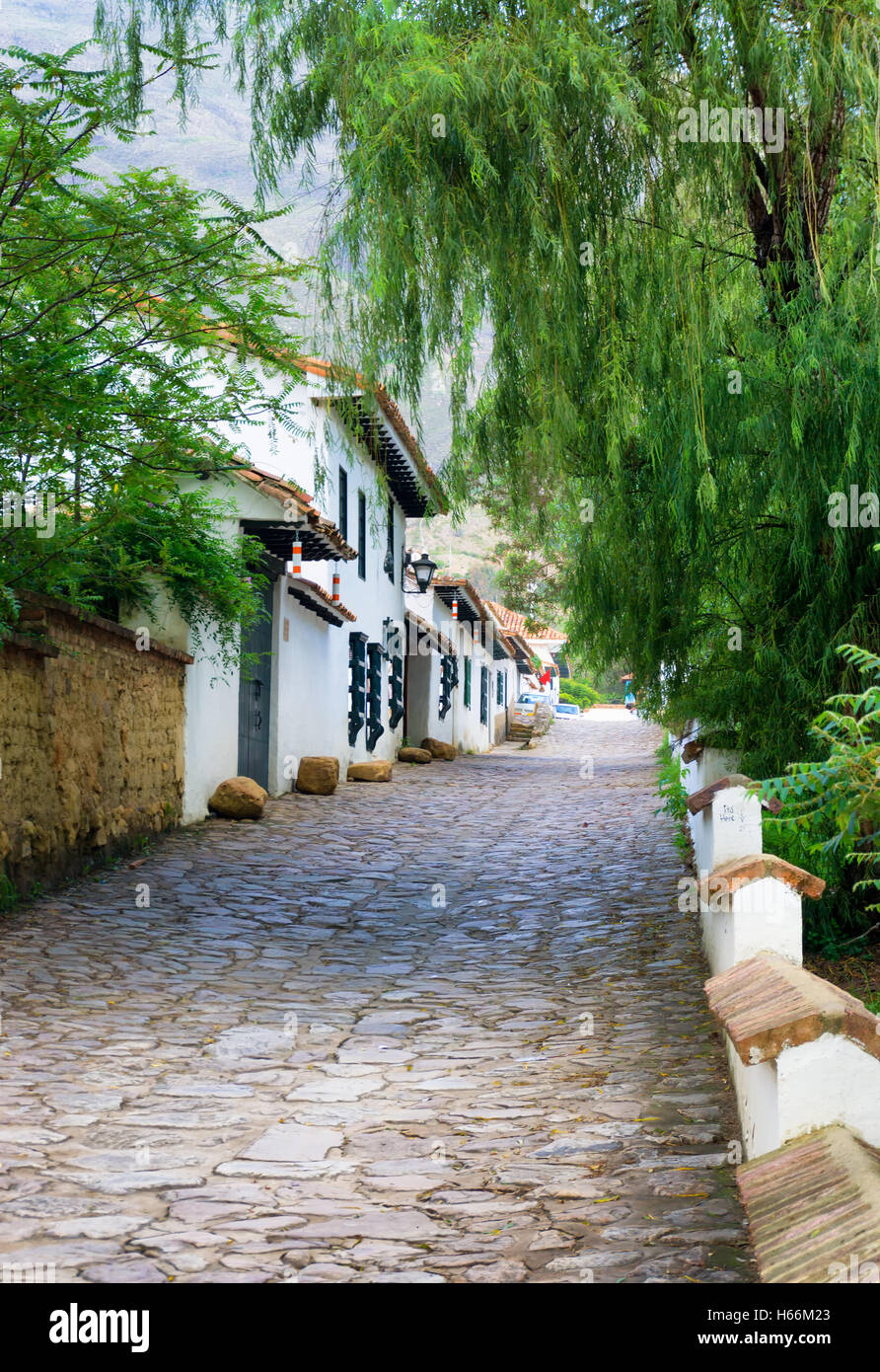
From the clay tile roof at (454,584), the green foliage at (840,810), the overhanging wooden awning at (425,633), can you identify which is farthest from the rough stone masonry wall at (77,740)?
the clay tile roof at (454,584)

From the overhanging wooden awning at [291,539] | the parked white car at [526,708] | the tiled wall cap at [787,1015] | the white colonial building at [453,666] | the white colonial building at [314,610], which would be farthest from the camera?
the parked white car at [526,708]

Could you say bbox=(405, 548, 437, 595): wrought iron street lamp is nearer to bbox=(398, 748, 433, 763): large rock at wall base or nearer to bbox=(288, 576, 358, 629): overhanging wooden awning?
bbox=(398, 748, 433, 763): large rock at wall base

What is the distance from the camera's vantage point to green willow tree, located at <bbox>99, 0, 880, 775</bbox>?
597 centimetres

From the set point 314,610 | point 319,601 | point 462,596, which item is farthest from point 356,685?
point 462,596

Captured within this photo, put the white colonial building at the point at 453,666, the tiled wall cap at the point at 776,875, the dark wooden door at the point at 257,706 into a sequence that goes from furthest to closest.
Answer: the white colonial building at the point at 453,666
the dark wooden door at the point at 257,706
the tiled wall cap at the point at 776,875

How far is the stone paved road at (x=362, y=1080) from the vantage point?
11.0 feet

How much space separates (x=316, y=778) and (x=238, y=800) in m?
2.96

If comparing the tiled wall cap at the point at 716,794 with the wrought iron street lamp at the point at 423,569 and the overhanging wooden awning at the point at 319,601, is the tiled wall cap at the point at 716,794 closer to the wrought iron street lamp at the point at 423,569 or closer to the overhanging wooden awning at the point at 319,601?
the overhanging wooden awning at the point at 319,601

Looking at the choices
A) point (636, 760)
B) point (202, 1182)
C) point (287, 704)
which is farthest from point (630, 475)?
point (636, 760)

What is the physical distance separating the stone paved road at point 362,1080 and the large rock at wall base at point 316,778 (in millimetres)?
5174

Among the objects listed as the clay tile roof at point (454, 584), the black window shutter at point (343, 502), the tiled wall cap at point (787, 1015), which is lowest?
the tiled wall cap at point (787, 1015)

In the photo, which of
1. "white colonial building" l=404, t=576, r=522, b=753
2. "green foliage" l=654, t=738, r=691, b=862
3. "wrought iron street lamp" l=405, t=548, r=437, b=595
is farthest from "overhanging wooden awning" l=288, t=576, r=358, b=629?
"white colonial building" l=404, t=576, r=522, b=753

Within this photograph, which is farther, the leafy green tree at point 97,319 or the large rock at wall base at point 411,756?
the large rock at wall base at point 411,756

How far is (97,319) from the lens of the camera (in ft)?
26.2
